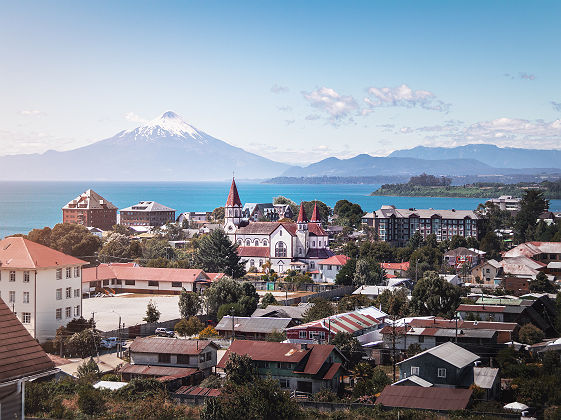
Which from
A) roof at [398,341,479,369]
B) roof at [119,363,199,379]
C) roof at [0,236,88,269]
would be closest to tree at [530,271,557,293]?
roof at [398,341,479,369]

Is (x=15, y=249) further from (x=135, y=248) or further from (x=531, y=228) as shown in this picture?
(x=531, y=228)

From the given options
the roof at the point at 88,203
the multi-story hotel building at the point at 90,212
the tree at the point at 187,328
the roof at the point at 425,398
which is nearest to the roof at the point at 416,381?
the roof at the point at 425,398

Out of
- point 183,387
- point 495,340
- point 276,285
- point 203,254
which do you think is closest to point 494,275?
point 276,285

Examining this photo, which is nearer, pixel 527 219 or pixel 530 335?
pixel 530 335

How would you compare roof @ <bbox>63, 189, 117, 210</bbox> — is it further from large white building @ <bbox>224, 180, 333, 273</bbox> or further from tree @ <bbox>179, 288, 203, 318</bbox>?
tree @ <bbox>179, 288, 203, 318</bbox>

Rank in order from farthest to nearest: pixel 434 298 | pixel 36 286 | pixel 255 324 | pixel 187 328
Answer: pixel 434 298 → pixel 255 324 → pixel 187 328 → pixel 36 286

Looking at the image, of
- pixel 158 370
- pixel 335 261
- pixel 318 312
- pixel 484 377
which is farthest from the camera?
pixel 335 261

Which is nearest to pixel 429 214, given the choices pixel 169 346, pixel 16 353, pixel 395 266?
pixel 395 266

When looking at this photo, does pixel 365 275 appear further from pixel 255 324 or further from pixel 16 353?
pixel 16 353
